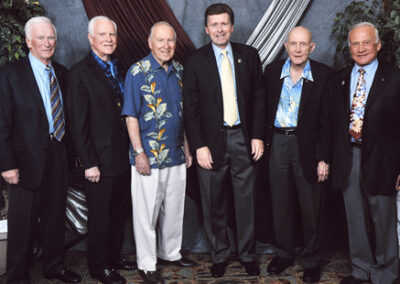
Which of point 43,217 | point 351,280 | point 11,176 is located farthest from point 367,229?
point 11,176

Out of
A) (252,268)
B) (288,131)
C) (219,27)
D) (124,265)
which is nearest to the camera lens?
(219,27)

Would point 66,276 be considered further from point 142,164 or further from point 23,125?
point 23,125

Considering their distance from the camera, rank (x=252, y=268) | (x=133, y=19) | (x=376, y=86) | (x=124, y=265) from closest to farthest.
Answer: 1. (x=376, y=86)
2. (x=252, y=268)
3. (x=124, y=265)
4. (x=133, y=19)

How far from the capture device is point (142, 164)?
283 cm

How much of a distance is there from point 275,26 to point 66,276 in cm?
250

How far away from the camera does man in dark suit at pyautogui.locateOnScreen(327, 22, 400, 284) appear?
266 cm

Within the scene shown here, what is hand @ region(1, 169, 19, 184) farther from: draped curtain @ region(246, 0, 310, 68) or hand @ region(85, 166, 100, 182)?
draped curtain @ region(246, 0, 310, 68)

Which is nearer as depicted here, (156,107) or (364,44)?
(364,44)

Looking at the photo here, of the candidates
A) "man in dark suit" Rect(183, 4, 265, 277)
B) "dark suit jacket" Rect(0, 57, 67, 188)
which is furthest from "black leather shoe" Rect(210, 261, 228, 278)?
"dark suit jacket" Rect(0, 57, 67, 188)

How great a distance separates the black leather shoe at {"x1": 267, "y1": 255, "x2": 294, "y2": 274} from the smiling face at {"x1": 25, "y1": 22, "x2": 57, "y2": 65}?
85.1 inches

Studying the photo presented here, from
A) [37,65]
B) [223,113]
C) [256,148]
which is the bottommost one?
[256,148]

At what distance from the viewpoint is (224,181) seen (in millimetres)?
3066

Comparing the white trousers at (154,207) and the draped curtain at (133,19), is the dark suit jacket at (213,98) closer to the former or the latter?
the white trousers at (154,207)

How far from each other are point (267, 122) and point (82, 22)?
178 cm
